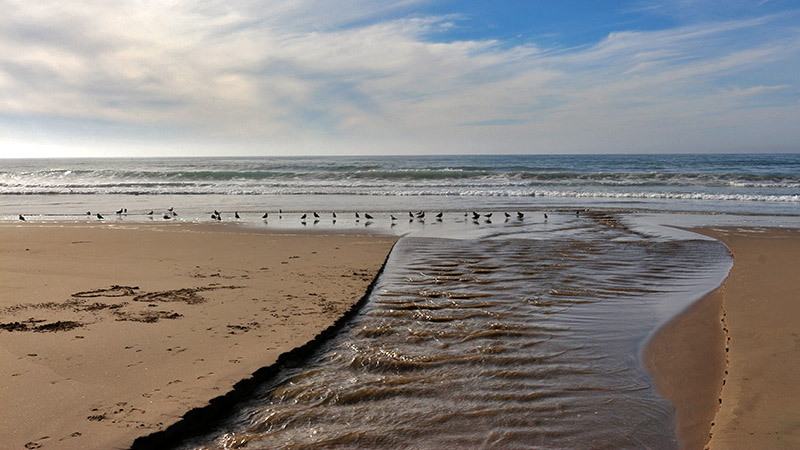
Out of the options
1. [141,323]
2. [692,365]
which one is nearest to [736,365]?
[692,365]

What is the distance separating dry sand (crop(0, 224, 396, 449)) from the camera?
10.4ft

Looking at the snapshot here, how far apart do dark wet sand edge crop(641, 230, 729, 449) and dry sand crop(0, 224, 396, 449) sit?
3.03 m

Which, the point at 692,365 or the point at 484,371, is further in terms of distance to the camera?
the point at 692,365

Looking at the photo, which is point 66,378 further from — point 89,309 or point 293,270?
point 293,270

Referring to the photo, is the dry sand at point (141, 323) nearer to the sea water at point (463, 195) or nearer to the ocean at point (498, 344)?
the ocean at point (498, 344)

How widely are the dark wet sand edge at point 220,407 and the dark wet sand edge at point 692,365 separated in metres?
2.88

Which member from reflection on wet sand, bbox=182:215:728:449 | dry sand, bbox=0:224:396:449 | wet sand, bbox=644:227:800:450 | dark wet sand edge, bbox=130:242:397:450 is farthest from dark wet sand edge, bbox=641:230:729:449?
dry sand, bbox=0:224:396:449

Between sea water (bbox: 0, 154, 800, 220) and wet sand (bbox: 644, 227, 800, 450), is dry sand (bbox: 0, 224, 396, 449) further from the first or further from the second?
sea water (bbox: 0, 154, 800, 220)

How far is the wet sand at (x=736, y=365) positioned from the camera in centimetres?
312

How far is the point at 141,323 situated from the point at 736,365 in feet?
17.7

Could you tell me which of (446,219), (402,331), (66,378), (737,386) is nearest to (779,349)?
(737,386)

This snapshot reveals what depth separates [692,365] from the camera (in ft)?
14.0

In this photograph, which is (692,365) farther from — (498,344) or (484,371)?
(484,371)

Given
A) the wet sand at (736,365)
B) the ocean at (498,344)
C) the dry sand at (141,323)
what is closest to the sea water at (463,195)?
the ocean at (498,344)
